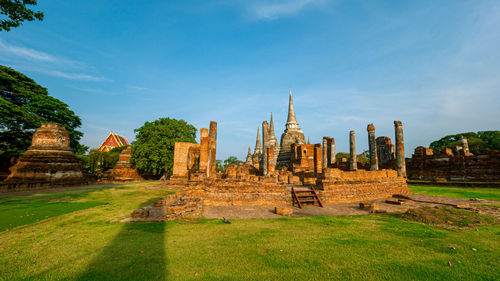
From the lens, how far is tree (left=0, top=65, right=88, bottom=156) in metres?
18.1

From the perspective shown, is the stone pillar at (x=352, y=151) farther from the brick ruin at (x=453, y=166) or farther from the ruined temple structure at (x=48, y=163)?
the ruined temple structure at (x=48, y=163)

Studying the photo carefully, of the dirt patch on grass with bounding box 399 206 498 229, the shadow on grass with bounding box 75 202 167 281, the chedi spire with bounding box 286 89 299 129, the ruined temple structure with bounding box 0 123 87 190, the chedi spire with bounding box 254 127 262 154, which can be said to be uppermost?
the chedi spire with bounding box 286 89 299 129

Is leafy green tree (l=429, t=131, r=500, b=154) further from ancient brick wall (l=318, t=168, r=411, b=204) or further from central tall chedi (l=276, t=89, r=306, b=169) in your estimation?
ancient brick wall (l=318, t=168, r=411, b=204)

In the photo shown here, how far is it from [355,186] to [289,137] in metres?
35.2

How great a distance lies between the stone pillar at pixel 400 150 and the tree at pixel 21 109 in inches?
1232

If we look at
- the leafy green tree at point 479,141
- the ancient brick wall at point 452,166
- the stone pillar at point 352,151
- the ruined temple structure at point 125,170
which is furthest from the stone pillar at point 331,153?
the leafy green tree at point 479,141

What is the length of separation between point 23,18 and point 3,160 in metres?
18.6

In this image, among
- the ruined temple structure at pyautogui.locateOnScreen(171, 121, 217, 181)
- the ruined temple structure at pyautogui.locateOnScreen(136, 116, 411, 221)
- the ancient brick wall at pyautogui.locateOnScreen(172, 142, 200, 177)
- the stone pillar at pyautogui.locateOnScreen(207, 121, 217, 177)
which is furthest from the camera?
the ancient brick wall at pyautogui.locateOnScreen(172, 142, 200, 177)

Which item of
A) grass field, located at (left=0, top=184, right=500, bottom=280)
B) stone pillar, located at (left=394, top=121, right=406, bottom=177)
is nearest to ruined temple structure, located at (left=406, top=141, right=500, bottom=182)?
stone pillar, located at (left=394, top=121, right=406, bottom=177)

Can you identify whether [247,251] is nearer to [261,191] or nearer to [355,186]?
[261,191]

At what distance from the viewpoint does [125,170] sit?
27.1 m

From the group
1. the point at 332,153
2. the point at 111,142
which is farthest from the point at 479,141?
the point at 111,142

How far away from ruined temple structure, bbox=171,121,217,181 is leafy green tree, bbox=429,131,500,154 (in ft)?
166

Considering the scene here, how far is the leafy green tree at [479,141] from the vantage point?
42.3 metres
